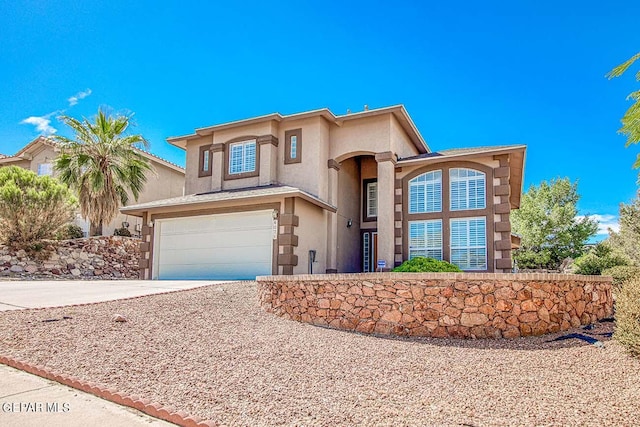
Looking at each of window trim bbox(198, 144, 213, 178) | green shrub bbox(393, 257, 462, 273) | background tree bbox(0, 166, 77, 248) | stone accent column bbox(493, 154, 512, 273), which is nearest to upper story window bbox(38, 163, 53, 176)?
background tree bbox(0, 166, 77, 248)

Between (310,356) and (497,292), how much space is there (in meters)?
3.84

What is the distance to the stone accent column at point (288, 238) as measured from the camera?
14.4 metres

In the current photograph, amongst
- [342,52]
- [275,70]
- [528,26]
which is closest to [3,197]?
[275,70]

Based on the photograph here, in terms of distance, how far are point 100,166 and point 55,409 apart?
1870 cm

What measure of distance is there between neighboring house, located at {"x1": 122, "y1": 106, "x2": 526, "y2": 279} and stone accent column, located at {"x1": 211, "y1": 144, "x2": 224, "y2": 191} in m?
0.05

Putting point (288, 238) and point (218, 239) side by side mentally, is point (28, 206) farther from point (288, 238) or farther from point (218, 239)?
point (288, 238)

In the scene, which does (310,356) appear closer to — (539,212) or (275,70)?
(275,70)

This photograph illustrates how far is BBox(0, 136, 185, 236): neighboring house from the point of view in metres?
24.3

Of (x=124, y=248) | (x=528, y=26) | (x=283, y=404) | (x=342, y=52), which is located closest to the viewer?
(x=283, y=404)

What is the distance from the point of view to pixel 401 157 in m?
17.0

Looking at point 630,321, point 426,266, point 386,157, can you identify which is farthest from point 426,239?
point 630,321

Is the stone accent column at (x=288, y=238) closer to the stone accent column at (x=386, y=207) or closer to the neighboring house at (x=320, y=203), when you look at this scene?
the neighboring house at (x=320, y=203)

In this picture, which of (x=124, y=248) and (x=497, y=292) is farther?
(x=124, y=248)

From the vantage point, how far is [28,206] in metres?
18.0
